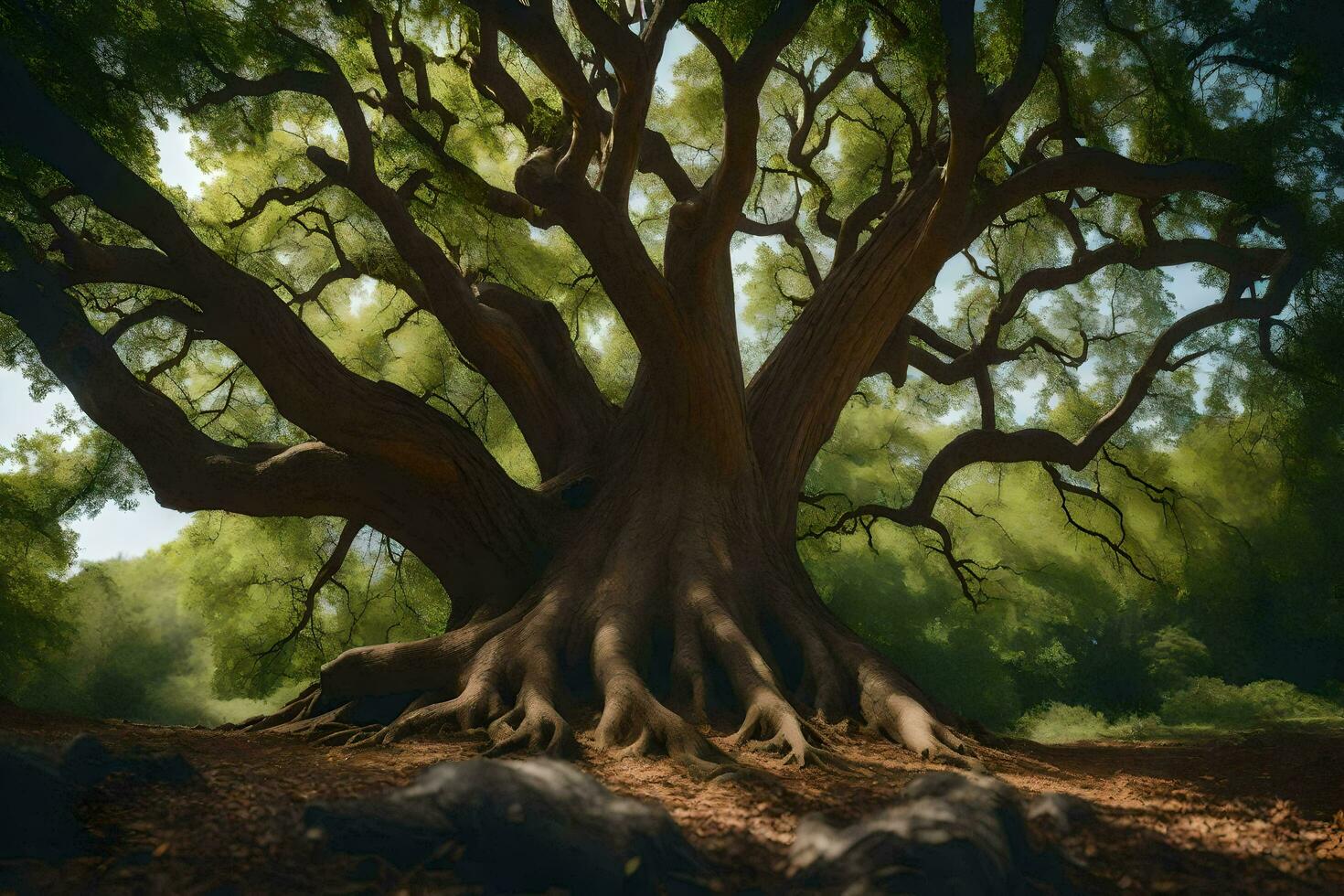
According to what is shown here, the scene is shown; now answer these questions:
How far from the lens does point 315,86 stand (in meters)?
5.74

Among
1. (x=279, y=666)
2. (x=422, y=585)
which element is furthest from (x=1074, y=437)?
(x=279, y=666)

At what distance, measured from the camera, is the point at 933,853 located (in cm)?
203

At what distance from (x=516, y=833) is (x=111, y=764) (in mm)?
1605

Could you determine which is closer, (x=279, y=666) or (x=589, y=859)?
(x=589, y=859)

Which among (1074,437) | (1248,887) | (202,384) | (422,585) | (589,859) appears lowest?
(1248,887)

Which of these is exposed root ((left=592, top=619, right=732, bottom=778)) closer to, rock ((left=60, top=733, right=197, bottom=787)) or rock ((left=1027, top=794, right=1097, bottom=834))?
rock ((left=1027, top=794, right=1097, bottom=834))

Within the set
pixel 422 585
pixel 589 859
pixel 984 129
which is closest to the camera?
pixel 589 859

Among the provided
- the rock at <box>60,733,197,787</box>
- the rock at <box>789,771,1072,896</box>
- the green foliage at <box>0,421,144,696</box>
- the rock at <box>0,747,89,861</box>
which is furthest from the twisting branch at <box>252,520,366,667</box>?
the rock at <box>789,771,1072,896</box>

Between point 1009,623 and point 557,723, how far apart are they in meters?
13.3

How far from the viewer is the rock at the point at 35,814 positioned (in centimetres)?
208

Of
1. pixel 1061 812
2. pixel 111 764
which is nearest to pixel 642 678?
pixel 1061 812

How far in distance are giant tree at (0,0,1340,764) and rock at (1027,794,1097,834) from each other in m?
1.19

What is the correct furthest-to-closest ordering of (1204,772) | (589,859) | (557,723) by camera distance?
(1204,772), (557,723), (589,859)

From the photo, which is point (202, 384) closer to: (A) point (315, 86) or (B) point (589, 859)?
(A) point (315, 86)
